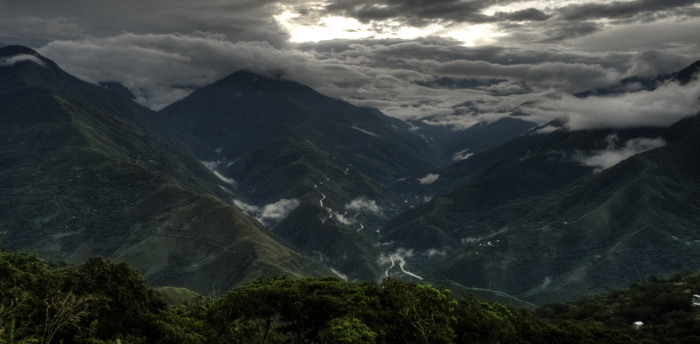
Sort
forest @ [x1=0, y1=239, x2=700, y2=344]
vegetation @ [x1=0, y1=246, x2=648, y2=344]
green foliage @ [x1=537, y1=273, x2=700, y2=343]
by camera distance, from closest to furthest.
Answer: forest @ [x1=0, y1=239, x2=700, y2=344] → vegetation @ [x1=0, y1=246, x2=648, y2=344] → green foliage @ [x1=537, y1=273, x2=700, y2=343]

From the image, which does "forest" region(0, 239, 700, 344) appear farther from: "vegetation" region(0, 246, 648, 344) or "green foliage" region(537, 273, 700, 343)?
"green foliage" region(537, 273, 700, 343)

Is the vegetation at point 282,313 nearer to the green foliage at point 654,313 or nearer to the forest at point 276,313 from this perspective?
the forest at point 276,313

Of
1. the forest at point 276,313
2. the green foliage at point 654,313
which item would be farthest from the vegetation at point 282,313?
the green foliage at point 654,313

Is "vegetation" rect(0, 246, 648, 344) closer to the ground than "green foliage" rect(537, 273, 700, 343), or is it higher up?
higher up

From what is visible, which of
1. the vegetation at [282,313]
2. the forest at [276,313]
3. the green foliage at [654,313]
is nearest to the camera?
the forest at [276,313]

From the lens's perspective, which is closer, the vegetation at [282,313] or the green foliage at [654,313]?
the vegetation at [282,313]

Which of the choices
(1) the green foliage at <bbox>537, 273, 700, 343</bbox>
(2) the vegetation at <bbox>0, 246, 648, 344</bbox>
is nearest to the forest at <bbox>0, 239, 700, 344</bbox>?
(2) the vegetation at <bbox>0, 246, 648, 344</bbox>

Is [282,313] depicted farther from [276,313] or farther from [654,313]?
[654,313]

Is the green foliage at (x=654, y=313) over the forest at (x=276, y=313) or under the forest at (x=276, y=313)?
under

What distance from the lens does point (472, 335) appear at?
249ft

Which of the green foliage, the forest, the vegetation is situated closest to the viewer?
A: the forest

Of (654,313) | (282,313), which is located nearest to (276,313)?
(282,313)

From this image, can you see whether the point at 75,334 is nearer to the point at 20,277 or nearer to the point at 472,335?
the point at 20,277

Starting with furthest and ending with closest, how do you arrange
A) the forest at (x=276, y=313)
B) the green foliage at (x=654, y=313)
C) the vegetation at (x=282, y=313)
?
1. the green foliage at (x=654, y=313)
2. the vegetation at (x=282, y=313)
3. the forest at (x=276, y=313)
